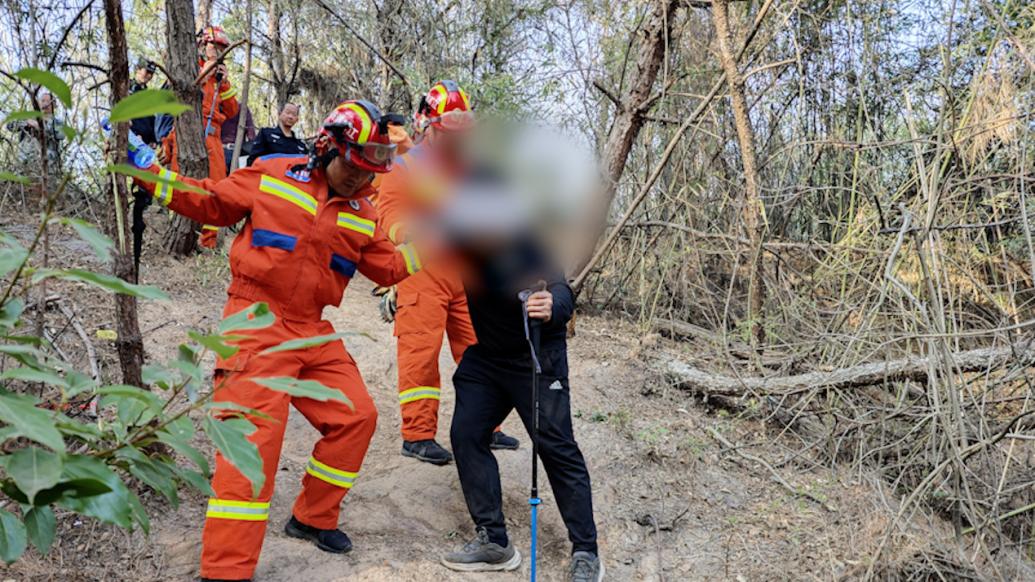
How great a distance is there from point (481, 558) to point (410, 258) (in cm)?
136

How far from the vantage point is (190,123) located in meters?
5.23

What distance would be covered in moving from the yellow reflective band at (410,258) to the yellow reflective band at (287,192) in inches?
18.9

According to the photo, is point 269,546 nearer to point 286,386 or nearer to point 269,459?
point 269,459

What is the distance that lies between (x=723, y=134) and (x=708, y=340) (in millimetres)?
1826

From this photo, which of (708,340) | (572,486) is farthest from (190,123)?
(708,340)

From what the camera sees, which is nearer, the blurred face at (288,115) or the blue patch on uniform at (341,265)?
the blue patch on uniform at (341,265)

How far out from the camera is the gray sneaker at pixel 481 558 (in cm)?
328

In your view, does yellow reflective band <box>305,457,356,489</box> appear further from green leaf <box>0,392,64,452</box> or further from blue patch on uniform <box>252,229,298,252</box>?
green leaf <box>0,392,64,452</box>

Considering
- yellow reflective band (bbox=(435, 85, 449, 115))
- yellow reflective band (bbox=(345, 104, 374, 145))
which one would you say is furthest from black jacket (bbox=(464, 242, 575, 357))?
yellow reflective band (bbox=(435, 85, 449, 115))

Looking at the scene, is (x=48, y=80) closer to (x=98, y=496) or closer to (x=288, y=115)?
(x=98, y=496)

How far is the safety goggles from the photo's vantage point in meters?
3.44

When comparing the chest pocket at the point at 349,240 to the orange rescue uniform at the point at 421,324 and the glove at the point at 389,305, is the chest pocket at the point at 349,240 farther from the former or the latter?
the glove at the point at 389,305

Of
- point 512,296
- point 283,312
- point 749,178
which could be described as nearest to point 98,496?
point 283,312

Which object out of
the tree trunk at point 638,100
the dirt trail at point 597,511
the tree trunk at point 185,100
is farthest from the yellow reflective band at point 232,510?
the tree trunk at point 638,100
